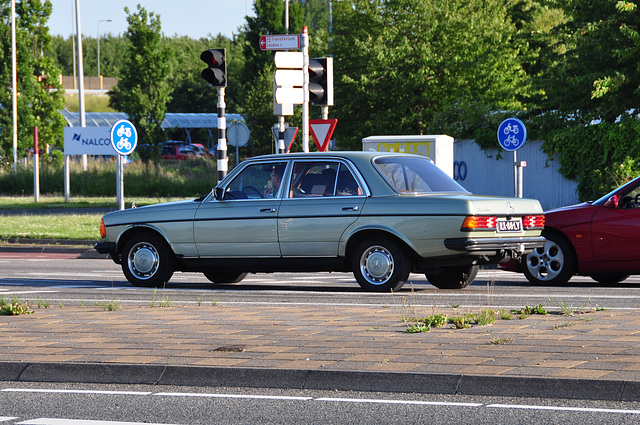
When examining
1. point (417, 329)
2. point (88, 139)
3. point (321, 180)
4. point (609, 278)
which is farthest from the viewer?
point (88, 139)

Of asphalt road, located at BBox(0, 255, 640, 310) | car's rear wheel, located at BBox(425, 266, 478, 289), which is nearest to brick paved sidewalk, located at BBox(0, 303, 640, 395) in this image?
asphalt road, located at BBox(0, 255, 640, 310)

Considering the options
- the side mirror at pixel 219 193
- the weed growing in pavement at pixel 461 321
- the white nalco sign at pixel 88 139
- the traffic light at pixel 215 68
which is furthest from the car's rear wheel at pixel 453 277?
the white nalco sign at pixel 88 139

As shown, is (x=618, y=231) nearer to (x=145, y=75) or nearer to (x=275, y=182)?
(x=275, y=182)

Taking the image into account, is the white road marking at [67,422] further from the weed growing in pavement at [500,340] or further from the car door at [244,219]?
the car door at [244,219]

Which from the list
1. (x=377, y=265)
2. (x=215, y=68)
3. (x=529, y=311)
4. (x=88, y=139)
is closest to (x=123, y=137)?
(x=215, y=68)

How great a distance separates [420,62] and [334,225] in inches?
1087

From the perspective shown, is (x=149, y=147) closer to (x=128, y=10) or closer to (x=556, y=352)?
(x=128, y=10)

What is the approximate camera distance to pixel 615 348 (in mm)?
7055

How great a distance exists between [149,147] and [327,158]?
132 feet

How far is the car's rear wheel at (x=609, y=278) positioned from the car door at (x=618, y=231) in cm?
93

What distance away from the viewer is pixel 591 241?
40.7 ft

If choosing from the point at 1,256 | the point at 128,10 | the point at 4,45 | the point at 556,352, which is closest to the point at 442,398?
the point at 556,352

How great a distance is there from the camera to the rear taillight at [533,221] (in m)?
11.8

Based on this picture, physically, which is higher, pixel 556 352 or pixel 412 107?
pixel 412 107
